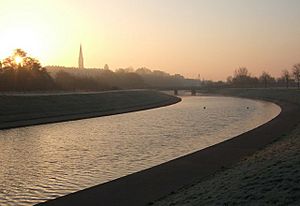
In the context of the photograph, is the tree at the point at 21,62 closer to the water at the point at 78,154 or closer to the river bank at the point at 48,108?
the river bank at the point at 48,108

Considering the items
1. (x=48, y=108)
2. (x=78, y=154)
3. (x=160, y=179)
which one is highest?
(x=48, y=108)

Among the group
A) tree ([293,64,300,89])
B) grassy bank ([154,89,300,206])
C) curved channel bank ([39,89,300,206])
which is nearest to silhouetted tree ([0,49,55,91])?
curved channel bank ([39,89,300,206])

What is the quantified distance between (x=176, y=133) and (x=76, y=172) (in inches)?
626

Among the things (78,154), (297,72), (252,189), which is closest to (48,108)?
(78,154)

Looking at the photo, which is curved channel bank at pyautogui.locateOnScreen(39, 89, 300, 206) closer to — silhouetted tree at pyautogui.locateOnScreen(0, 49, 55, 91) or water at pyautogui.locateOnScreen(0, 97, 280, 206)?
water at pyautogui.locateOnScreen(0, 97, 280, 206)

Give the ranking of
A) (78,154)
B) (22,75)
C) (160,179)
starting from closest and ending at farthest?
(160,179) < (78,154) < (22,75)

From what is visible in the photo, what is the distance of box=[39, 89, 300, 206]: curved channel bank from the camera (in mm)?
13414

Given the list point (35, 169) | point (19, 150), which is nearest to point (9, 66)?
point (19, 150)

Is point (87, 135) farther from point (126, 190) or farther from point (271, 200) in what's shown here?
point (271, 200)

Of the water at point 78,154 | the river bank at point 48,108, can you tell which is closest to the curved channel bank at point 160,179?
the water at point 78,154

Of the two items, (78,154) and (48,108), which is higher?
(48,108)

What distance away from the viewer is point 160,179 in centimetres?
1617

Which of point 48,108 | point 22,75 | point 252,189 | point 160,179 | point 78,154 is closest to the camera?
point 252,189

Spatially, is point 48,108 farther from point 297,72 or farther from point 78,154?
point 297,72
